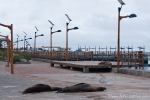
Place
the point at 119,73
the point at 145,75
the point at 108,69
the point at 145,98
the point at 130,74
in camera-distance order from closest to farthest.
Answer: the point at 145,98 → the point at 145,75 → the point at 130,74 → the point at 119,73 → the point at 108,69

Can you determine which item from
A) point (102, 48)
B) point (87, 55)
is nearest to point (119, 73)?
point (87, 55)

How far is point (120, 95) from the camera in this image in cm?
1293

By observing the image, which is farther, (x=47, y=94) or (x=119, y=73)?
(x=119, y=73)

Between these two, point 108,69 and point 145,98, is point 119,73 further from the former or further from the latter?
point 145,98

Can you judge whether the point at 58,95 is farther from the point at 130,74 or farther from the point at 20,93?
the point at 130,74

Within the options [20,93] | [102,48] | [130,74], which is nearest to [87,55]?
[102,48]

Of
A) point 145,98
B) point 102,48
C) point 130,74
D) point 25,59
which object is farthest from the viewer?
point 102,48

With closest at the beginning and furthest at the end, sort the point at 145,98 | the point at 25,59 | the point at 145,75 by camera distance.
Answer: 1. the point at 145,98
2. the point at 145,75
3. the point at 25,59

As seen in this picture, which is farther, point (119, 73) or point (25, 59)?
point (25, 59)

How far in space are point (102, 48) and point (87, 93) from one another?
1912 inches

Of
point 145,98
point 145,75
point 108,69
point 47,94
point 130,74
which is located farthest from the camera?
point 108,69

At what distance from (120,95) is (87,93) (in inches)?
47.2

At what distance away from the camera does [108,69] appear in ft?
93.2

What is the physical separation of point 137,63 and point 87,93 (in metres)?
13.6
